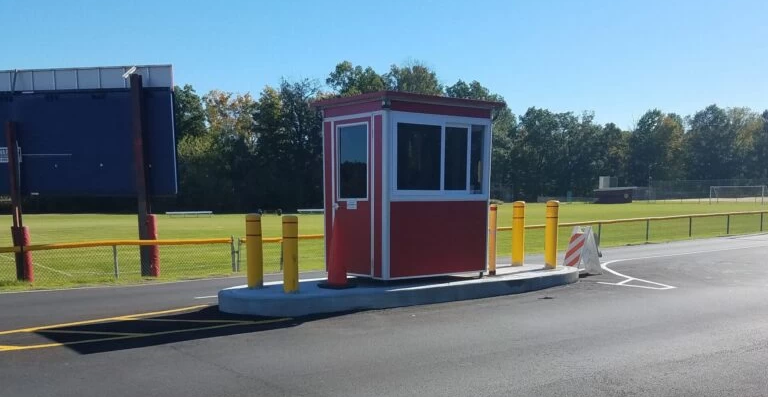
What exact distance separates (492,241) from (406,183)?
2.42m

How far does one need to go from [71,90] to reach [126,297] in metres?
6.24

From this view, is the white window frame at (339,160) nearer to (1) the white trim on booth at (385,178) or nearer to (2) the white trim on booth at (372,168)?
(2) the white trim on booth at (372,168)

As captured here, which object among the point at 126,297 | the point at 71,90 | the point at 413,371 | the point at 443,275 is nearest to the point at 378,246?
the point at 443,275

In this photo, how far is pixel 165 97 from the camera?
47.5 ft

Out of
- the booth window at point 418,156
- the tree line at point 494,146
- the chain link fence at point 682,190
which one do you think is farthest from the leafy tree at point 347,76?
the booth window at point 418,156

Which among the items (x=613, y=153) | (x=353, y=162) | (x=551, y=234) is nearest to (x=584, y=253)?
(x=551, y=234)

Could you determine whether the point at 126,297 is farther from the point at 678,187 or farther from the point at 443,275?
the point at 678,187

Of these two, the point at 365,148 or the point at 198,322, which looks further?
the point at 365,148

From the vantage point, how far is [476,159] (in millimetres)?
10359

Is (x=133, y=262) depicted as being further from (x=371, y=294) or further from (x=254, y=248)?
(x=371, y=294)

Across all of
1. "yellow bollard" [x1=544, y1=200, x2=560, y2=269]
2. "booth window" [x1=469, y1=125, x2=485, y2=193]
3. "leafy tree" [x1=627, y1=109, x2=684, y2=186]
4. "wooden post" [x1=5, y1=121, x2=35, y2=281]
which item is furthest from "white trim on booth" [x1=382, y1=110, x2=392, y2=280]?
"leafy tree" [x1=627, y1=109, x2=684, y2=186]

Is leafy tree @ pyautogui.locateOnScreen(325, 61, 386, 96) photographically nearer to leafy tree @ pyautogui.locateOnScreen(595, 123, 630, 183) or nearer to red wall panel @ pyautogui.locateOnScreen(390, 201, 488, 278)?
leafy tree @ pyautogui.locateOnScreen(595, 123, 630, 183)

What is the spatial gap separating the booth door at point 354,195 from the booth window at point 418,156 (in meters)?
0.53

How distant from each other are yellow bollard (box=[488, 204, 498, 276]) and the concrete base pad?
19 cm
